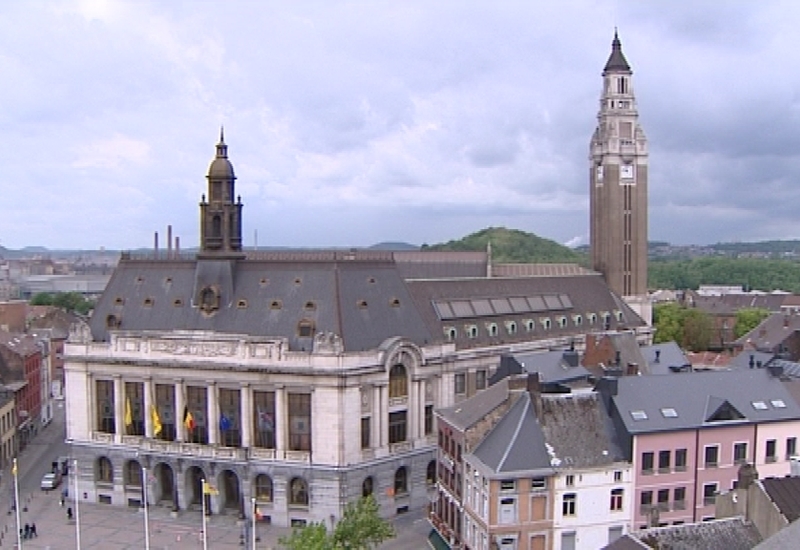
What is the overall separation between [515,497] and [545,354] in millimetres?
27810

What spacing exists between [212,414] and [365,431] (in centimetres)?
1384

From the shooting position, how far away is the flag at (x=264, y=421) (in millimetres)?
83188

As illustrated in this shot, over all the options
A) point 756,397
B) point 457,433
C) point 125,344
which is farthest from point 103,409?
point 756,397

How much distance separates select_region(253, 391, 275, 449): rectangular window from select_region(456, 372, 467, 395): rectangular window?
19.3 meters

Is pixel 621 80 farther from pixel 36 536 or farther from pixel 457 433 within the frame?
pixel 36 536

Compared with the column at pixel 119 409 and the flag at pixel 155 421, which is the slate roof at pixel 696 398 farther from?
the column at pixel 119 409

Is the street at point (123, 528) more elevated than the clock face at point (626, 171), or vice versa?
the clock face at point (626, 171)

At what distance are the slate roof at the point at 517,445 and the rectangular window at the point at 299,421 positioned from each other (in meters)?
20.4

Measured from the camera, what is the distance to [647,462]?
216ft

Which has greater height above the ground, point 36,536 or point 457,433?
point 457,433

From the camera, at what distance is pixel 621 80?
136m

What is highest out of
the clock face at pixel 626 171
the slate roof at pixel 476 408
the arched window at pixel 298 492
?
the clock face at pixel 626 171

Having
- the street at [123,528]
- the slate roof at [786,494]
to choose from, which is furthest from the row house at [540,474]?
the slate roof at [786,494]

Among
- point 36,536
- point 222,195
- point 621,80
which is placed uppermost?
point 621,80
